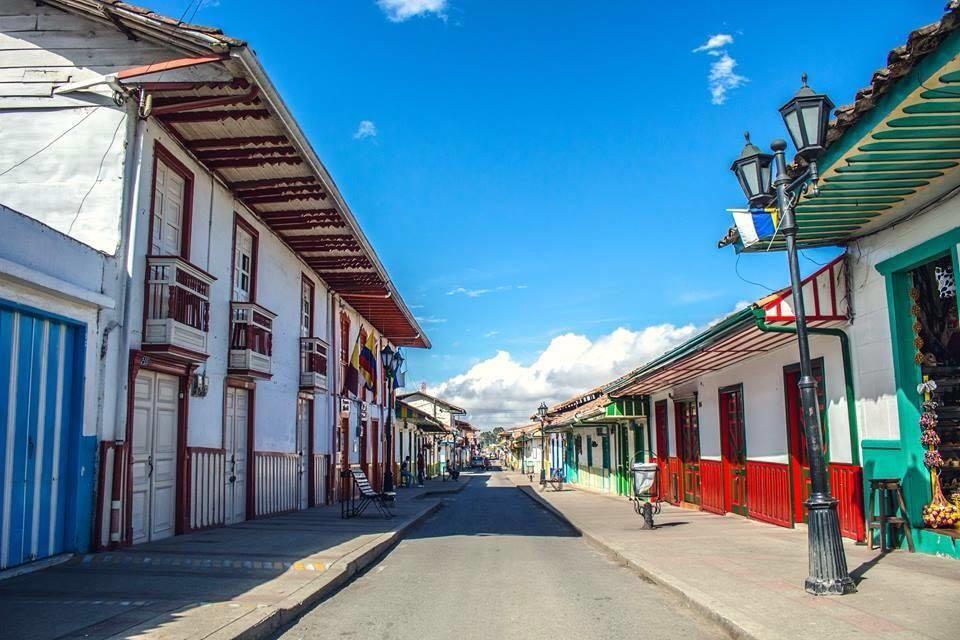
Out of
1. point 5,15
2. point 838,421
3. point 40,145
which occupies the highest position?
point 5,15

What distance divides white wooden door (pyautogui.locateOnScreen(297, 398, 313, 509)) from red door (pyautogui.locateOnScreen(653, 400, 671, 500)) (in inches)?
372

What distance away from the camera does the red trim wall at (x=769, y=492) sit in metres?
13.0

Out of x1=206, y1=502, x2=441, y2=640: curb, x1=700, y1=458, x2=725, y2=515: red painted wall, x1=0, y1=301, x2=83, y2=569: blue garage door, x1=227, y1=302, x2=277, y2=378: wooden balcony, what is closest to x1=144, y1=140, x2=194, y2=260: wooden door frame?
x1=227, y1=302, x2=277, y2=378: wooden balcony

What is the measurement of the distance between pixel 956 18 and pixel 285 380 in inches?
571

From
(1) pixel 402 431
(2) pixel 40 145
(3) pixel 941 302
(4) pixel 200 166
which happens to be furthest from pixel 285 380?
(1) pixel 402 431

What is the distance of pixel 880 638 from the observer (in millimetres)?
5324

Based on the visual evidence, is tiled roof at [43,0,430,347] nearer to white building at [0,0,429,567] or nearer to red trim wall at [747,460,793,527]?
white building at [0,0,429,567]

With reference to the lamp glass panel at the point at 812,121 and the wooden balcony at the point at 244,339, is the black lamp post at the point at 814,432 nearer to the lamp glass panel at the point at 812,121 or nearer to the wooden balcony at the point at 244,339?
the lamp glass panel at the point at 812,121

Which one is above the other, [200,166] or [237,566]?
[200,166]

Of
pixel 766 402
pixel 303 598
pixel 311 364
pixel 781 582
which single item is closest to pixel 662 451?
pixel 766 402

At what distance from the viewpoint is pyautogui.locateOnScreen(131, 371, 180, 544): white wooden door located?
1045 cm

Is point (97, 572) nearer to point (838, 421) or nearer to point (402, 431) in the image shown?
point (838, 421)

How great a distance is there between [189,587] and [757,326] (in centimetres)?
758

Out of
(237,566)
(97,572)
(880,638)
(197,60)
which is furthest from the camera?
(197,60)
